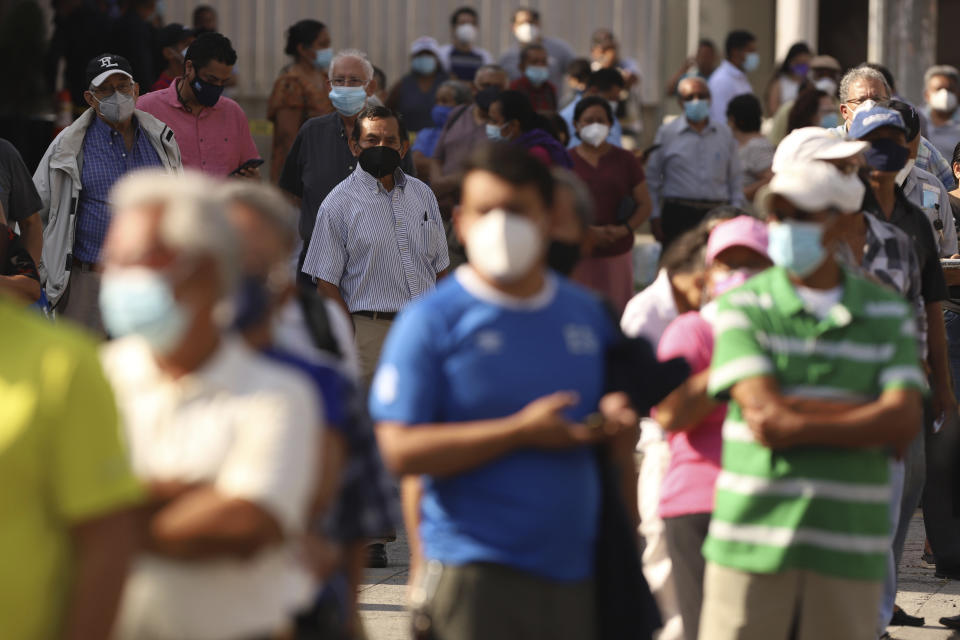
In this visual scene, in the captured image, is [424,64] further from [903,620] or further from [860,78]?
[903,620]

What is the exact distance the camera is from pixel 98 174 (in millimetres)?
8789

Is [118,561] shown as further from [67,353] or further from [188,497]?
[67,353]

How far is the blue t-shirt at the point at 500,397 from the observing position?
3.78 m

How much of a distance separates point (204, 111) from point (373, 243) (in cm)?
216

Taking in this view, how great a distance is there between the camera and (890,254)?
19.8 ft

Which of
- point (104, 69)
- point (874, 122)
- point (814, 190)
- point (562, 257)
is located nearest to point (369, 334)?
point (104, 69)

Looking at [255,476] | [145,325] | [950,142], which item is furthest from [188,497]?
[950,142]

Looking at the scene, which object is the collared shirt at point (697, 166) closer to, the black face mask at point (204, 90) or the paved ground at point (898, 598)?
the black face mask at point (204, 90)

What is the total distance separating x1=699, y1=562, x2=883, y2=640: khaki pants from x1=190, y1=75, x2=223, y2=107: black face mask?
19.2 ft

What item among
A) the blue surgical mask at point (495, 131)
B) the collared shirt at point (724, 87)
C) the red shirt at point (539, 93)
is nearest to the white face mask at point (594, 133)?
the blue surgical mask at point (495, 131)

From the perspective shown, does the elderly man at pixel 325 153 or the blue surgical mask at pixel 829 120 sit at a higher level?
the blue surgical mask at pixel 829 120

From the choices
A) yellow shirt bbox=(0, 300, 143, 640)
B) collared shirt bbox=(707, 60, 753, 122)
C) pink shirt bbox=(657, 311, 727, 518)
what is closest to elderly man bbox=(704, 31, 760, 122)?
collared shirt bbox=(707, 60, 753, 122)

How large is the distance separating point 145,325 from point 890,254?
366 cm

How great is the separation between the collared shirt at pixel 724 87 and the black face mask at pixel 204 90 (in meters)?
7.03
